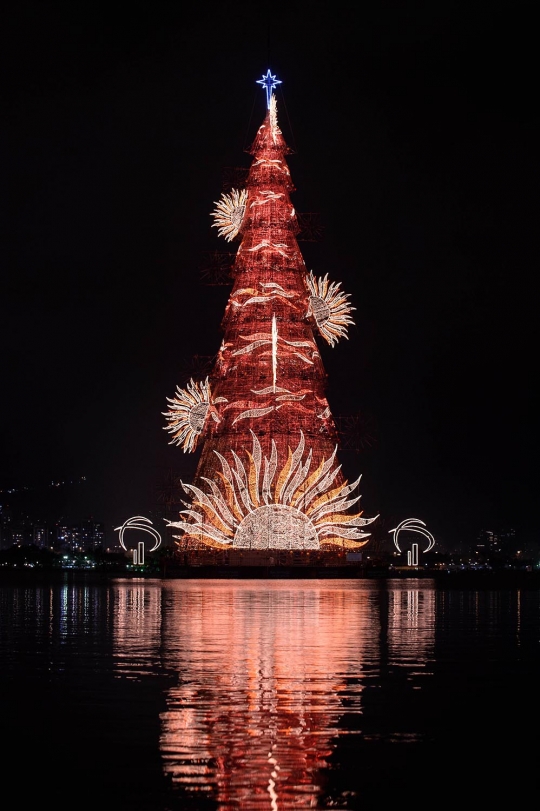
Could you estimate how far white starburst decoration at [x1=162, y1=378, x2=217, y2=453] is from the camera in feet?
296

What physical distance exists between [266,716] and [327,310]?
2892 inches

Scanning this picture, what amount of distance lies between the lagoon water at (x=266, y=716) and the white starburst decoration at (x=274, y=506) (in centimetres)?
4872

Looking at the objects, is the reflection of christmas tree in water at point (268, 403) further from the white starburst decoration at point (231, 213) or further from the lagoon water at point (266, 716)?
the lagoon water at point (266, 716)

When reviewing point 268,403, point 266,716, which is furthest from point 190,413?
point 266,716

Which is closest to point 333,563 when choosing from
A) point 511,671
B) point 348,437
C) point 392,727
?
point 348,437

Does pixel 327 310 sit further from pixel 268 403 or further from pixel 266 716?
pixel 266 716

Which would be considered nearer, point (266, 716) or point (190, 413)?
point (266, 716)

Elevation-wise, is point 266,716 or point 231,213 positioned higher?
point 231,213

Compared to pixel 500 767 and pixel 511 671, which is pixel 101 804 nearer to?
pixel 500 767

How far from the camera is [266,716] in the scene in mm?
18047

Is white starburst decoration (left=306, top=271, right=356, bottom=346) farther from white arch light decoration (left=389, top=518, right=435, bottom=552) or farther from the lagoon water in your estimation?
the lagoon water

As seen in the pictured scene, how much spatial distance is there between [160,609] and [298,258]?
48.1m

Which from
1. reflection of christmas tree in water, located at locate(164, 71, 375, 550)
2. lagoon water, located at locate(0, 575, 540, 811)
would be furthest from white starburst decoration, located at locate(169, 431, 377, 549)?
lagoon water, located at locate(0, 575, 540, 811)

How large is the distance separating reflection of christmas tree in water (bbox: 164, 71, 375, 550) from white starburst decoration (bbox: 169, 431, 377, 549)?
0.06 metres
